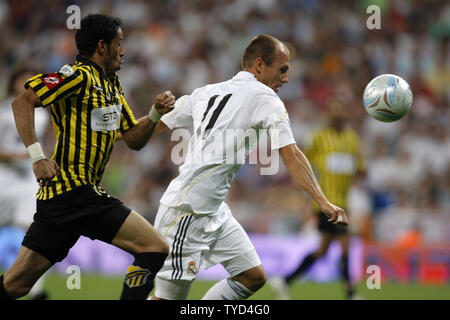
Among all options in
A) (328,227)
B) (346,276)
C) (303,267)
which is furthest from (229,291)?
(328,227)

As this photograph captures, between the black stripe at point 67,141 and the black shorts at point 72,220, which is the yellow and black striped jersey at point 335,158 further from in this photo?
the black stripe at point 67,141

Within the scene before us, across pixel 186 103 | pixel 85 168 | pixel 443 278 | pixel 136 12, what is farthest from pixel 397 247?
pixel 136 12

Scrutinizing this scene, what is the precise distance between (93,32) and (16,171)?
313cm

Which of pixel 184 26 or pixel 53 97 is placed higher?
pixel 184 26

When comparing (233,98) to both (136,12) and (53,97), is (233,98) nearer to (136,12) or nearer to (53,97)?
(53,97)

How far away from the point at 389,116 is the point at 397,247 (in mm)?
5572

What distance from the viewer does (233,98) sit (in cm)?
476

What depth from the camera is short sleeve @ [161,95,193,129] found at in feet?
16.5

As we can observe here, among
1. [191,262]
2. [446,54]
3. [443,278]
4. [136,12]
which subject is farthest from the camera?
[136,12]

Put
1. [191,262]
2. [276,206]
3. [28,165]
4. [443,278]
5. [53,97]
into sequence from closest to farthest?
1. [53,97]
2. [191,262]
3. [28,165]
4. [443,278]
5. [276,206]

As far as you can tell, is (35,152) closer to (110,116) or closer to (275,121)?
(110,116)

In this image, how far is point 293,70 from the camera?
1502cm

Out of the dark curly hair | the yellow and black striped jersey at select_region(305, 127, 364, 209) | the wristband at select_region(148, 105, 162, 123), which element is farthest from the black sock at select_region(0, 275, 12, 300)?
the yellow and black striped jersey at select_region(305, 127, 364, 209)

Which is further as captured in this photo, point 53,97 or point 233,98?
point 233,98
